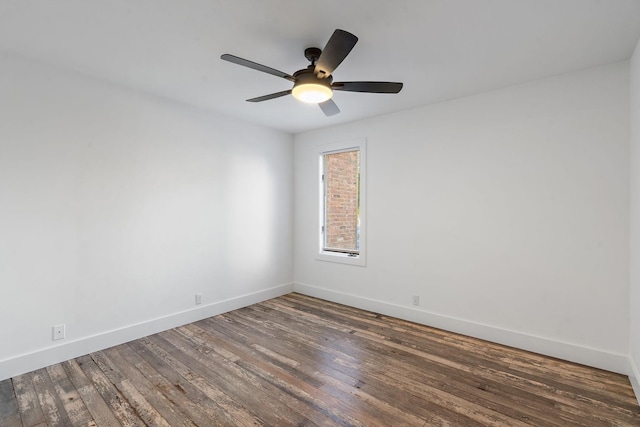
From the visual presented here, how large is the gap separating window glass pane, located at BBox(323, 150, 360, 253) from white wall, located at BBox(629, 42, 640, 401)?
289 cm

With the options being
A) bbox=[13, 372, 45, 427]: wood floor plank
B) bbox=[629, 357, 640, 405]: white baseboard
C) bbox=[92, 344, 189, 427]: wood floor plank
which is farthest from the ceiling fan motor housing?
bbox=[629, 357, 640, 405]: white baseboard

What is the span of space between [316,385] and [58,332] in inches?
91.0

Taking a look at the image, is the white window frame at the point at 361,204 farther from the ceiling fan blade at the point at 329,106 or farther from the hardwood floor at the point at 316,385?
the ceiling fan blade at the point at 329,106

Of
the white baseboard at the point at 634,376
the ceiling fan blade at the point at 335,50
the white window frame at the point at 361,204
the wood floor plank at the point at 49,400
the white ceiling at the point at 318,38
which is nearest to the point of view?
the ceiling fan blade at the point at 335,50

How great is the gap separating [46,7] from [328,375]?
10.4 feet

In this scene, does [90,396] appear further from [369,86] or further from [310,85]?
[369,86]

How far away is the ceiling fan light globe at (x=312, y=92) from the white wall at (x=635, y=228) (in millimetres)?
2244

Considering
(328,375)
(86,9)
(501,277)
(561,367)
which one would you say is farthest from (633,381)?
(86,9)

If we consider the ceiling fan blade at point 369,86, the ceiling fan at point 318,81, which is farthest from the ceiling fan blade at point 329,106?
the ceiling fan blade at point 369,86

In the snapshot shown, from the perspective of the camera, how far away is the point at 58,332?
2695 millimetres

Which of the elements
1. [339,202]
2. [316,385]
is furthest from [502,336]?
[339,202]

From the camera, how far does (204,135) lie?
3791 mm

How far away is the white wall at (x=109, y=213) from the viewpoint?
2512mm

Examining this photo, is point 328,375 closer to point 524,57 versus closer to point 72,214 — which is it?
point 72,214
